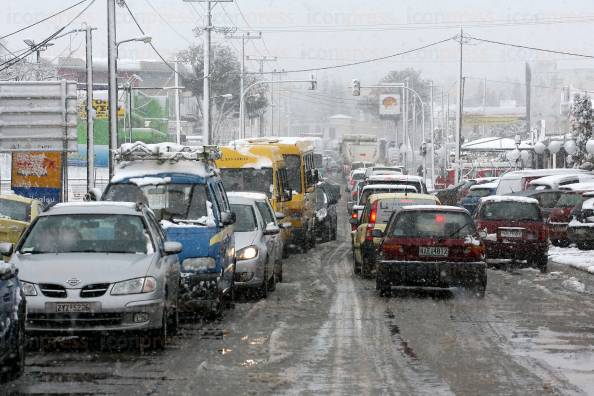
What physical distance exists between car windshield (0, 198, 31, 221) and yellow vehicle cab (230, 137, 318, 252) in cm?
763

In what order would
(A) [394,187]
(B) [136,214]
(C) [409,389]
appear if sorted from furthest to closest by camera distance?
(A) [394,187] → (B) [136,214] → (C) [409,389]

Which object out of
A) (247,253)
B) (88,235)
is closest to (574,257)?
(247,253)

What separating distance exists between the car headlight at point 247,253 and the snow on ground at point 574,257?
8923 millimetres

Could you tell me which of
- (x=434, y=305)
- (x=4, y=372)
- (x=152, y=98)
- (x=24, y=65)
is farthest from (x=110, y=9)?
(x=152, y=98)

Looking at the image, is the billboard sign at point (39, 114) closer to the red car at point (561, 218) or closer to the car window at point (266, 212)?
the car window at point (266, 212)

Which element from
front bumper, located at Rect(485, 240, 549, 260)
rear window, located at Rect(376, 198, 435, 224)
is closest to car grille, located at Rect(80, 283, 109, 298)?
rear window, located at Rect(376, 198, 435, 224)

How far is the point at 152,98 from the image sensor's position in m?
85.4

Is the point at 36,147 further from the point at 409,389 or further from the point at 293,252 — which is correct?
the point at 409,389

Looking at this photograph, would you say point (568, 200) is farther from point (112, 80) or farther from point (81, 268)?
point (81, 268)

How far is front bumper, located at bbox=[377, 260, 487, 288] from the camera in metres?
18.7

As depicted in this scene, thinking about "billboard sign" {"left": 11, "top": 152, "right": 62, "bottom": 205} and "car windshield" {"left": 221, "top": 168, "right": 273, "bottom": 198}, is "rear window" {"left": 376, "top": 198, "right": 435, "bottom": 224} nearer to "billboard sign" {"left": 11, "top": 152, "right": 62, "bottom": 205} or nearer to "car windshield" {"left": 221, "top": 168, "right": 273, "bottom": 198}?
"car windshield" {"left": 221, "top": 168, "right": 273, "bottom": 198}

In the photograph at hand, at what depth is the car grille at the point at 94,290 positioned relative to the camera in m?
12.3

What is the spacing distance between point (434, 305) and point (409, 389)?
310 inches

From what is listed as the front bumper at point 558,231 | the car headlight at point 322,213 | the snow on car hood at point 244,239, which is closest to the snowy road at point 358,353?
the snow on car hood at point 244,239
